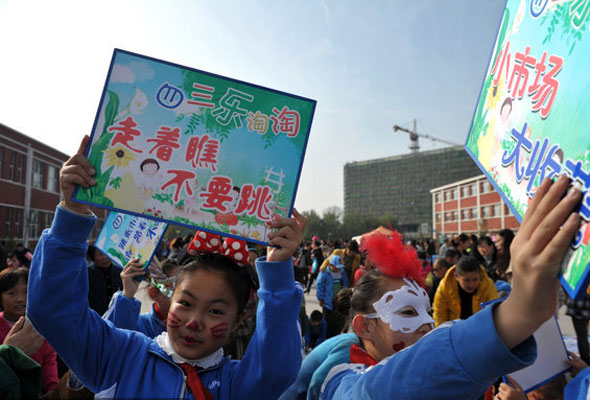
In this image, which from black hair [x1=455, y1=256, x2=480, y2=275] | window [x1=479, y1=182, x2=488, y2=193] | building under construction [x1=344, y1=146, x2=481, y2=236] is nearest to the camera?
black hair [x1=455, y1=256, x2=480, y2=275]

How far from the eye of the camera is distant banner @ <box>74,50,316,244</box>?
1.63m

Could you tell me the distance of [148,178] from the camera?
1.65 m

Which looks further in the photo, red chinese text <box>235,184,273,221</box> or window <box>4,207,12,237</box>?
window <box>4,207,12,237</box>

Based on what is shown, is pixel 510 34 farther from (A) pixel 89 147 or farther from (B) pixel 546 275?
(A) pixel 89 147

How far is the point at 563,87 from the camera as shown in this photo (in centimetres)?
103

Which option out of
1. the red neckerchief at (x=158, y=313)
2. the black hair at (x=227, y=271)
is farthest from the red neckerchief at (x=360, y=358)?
the red neckerchief at (x=158, y=313)

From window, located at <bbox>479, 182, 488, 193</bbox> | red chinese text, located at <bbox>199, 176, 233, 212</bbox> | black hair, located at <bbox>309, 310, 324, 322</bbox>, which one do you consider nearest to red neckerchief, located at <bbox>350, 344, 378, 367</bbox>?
red chinese text, located at <bbox>199, 176, 233, 212</bbox>

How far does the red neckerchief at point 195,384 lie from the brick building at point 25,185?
24235 millimetres

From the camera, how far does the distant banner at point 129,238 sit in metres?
3.00

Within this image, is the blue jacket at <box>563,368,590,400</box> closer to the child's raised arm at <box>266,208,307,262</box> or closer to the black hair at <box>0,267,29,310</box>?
the child's raised arm at <box>266,208,307,262</box>

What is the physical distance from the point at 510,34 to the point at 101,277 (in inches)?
186

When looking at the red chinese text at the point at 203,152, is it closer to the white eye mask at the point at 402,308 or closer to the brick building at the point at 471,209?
A: the white eye mask at the point at 402,308

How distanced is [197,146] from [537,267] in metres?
1.37

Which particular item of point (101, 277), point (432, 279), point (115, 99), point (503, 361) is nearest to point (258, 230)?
point (115, 99)
